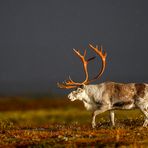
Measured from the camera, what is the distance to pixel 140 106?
18.5 metres

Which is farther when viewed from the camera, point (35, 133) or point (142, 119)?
point (142, 119)

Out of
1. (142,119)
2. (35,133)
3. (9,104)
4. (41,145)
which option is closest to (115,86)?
(142,119)

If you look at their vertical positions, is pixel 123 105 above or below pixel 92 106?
below

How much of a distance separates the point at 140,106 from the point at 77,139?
360 centimetres

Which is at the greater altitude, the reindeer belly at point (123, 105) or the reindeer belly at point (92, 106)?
the reindeer belly at point (92, 106)

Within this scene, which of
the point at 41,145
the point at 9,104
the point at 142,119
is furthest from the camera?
the point at 9,104

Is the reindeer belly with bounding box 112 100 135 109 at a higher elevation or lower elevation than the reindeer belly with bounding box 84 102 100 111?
lower

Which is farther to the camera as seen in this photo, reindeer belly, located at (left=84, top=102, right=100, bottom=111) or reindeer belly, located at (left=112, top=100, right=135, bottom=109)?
reindeer belly, located at (left=84, top=102, right=100, bottom=111)

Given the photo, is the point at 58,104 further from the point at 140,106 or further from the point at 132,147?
the point at 132,147

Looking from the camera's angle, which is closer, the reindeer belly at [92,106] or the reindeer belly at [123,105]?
the reindeer belly at [123,105]

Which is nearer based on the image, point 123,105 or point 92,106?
point 123,105

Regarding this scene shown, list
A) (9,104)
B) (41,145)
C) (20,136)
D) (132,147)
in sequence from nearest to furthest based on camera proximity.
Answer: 1. (132,147)
2. (41,145)
3. (20,136)
4. (9,104)

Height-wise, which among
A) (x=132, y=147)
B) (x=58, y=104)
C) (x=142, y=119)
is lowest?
(x=132, y=147)

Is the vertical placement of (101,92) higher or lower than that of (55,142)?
higher
